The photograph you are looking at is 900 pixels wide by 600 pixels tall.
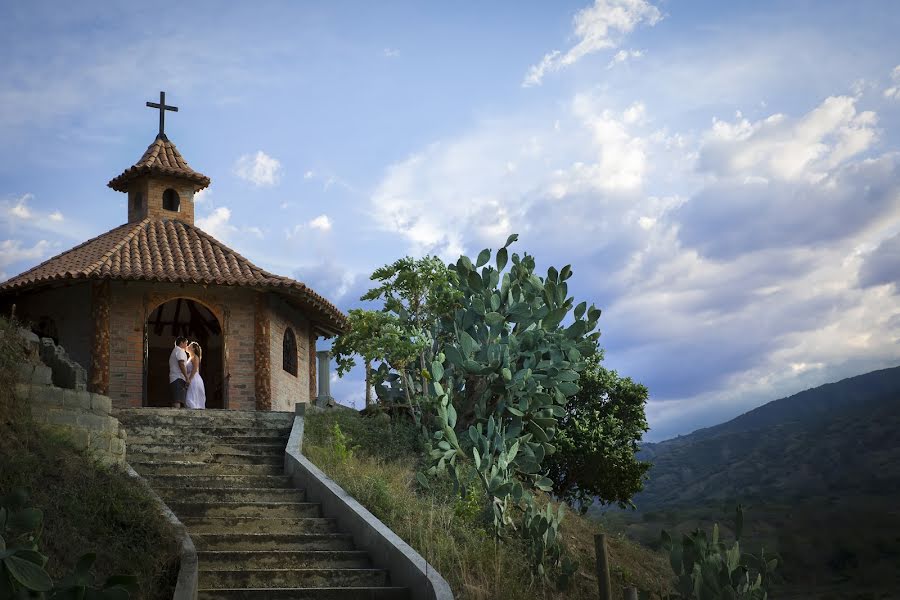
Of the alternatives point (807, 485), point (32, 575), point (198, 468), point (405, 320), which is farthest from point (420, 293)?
point (807, 485)

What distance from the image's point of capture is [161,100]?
22.0 meters

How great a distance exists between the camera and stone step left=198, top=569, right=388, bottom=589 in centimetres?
980

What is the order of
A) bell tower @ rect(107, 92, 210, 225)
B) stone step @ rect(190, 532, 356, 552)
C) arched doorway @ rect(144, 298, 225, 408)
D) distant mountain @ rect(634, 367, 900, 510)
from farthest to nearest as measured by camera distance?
1. distant mountain @ rect(634, 367, 900, 510)
2. arched doorway @ rect(144, 298, 225, 408)
3. bell tower @ rect(107, 92, 210, 225)
4. stone step @ rect(190, 532, 356, 552)

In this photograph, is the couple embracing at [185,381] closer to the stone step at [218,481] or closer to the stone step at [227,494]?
the stone step at [218,481]

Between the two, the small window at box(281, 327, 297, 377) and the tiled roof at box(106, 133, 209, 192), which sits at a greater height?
the tiled roof at box(106, 133, 209, 192)

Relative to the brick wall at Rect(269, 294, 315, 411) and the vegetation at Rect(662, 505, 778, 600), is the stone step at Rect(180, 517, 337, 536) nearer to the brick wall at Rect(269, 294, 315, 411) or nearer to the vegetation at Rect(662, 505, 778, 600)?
the vegetation at Rect(662, 505, 778, 600)

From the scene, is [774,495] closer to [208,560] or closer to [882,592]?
[882,592]

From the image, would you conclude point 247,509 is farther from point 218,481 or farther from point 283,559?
point 283,559

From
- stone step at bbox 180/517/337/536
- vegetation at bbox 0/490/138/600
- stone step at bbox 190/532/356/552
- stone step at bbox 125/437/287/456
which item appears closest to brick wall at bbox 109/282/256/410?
stone step at bbox 125/437/287/456

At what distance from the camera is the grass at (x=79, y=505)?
848cm

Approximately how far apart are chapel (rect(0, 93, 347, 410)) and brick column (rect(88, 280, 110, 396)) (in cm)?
2

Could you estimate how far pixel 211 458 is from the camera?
1380 cm

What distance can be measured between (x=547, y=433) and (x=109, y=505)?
321 inches

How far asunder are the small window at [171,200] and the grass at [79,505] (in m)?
11.6
